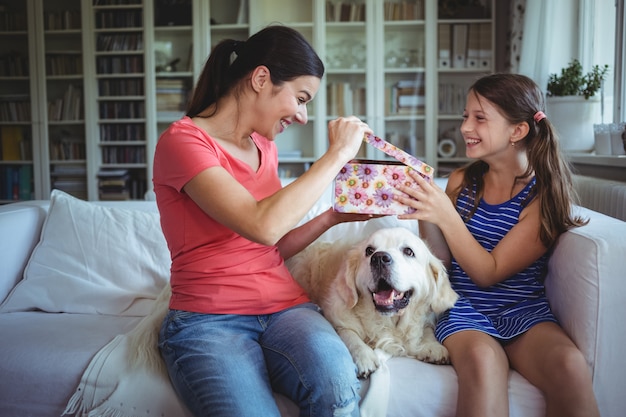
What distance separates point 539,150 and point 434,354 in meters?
0.65

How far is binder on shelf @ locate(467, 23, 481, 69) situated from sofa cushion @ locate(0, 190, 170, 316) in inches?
140

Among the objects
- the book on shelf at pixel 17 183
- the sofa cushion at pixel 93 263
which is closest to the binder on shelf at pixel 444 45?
the sofa cushion at pixel 93 263

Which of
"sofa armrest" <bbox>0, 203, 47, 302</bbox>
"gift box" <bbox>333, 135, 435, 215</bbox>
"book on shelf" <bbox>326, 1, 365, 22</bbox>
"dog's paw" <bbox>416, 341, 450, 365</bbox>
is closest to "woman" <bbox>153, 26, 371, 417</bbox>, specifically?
"gift box" <bbox>333, 135, 435, 215</bbox>

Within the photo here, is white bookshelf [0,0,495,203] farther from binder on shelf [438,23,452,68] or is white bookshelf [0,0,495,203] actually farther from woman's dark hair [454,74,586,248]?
woman's dark hair [454,74,586,248]

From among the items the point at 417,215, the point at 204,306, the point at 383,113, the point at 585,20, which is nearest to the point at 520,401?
the point at 417,215

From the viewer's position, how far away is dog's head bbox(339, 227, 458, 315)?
4.68ft

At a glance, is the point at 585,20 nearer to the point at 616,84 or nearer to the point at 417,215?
the point at 616,84

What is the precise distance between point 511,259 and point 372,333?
423 millimetres

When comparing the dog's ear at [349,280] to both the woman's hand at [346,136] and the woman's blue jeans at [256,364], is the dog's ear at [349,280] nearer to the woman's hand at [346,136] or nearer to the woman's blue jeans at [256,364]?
the woman's blue jeans at [256,364]

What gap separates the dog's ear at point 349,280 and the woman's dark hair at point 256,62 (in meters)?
0.49

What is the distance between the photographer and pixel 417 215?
1.47 m

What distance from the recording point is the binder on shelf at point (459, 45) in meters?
4.75

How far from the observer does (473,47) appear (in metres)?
4.77

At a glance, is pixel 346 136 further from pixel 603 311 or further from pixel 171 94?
pixel 171 94
